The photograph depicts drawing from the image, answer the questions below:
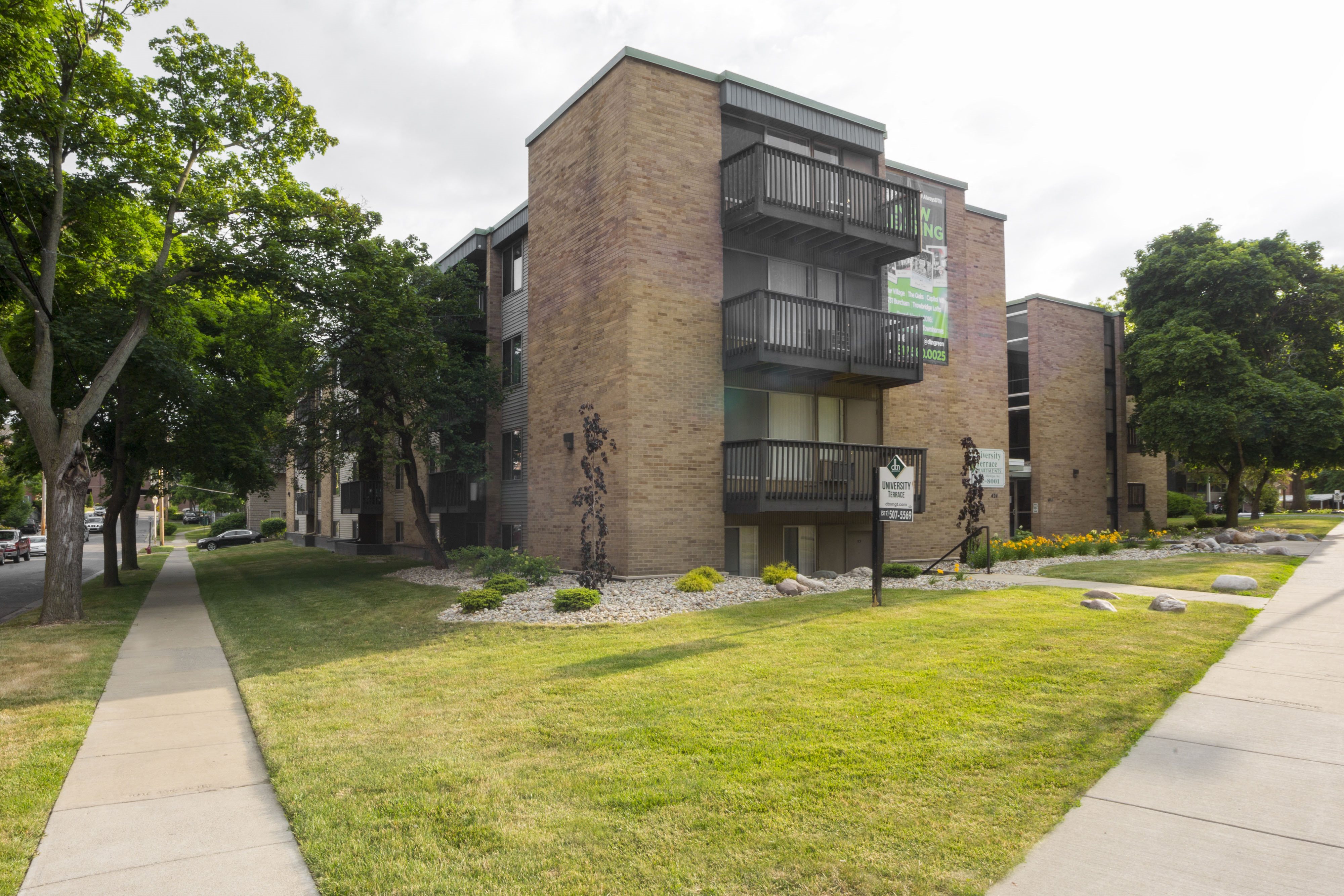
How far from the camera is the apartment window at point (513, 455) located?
20.8 meters

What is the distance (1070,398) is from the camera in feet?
95.8

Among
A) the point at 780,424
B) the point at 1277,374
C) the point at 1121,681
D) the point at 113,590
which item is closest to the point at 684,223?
the point at 780,424

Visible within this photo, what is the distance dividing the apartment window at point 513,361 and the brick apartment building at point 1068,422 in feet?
53.1

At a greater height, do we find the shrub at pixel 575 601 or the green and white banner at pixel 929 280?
the green and white banner at pixel 929 280

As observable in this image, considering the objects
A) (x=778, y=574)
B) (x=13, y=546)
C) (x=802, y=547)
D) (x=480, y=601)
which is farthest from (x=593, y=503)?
(x=13, y=546)

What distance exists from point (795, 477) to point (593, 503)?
4140mm

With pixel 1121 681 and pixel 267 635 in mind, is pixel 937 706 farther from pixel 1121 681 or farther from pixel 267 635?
pixel 267 635

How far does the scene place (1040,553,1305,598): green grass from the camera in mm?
13672

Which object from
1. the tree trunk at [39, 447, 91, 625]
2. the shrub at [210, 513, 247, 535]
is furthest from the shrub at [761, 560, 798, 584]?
the shrub at [210, 513, 247, 535]

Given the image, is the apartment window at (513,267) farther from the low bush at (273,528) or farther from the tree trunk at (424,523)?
the low bush at (273,528)

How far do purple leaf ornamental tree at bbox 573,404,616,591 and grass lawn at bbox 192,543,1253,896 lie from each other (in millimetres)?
3349

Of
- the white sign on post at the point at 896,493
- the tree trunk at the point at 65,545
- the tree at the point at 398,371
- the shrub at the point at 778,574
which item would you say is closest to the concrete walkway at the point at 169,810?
the tree trunk at the point at 65,545

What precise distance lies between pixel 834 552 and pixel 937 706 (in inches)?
490

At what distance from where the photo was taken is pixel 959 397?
67.9 ft
